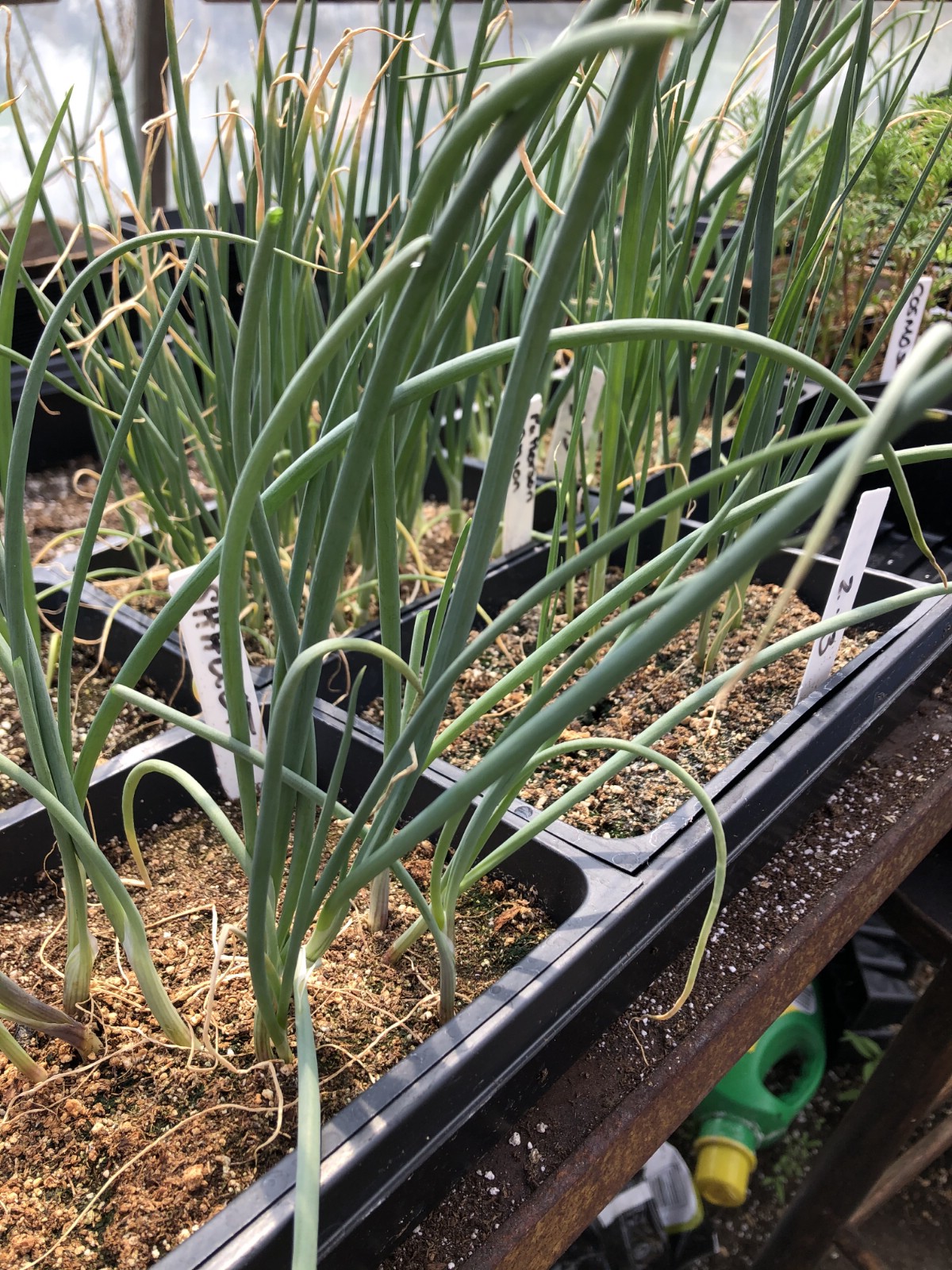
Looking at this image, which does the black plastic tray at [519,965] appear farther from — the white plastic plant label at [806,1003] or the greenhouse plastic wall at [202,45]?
the greenhouse plastic wall at [202,45]

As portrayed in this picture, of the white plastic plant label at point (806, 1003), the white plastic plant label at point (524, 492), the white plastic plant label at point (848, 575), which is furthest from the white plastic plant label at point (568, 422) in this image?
the white plastic plant label at point (806, 1003)

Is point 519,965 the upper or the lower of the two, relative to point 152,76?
lower

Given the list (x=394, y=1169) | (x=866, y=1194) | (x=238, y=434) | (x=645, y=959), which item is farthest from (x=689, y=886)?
(x=866, y=1194)

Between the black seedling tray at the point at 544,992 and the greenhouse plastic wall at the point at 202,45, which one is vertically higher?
the greenhouse plastic wall at the point at 202,45

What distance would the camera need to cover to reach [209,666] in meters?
0.50

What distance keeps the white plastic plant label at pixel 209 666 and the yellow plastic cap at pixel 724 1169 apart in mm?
777

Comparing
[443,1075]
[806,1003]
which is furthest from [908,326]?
[443,1075]

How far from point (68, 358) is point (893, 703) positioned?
22.2 inches

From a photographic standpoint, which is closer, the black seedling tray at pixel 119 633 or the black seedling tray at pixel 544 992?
the black seedling tray at pixel 544 992

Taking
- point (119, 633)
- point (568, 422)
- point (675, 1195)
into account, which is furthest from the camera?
point (675, 1195)

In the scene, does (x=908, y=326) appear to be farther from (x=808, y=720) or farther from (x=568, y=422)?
(x=808, y=720)

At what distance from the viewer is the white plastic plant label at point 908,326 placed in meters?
0.92

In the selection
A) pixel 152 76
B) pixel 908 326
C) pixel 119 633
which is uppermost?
pixel 152 76

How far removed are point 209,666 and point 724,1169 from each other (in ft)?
2.76
